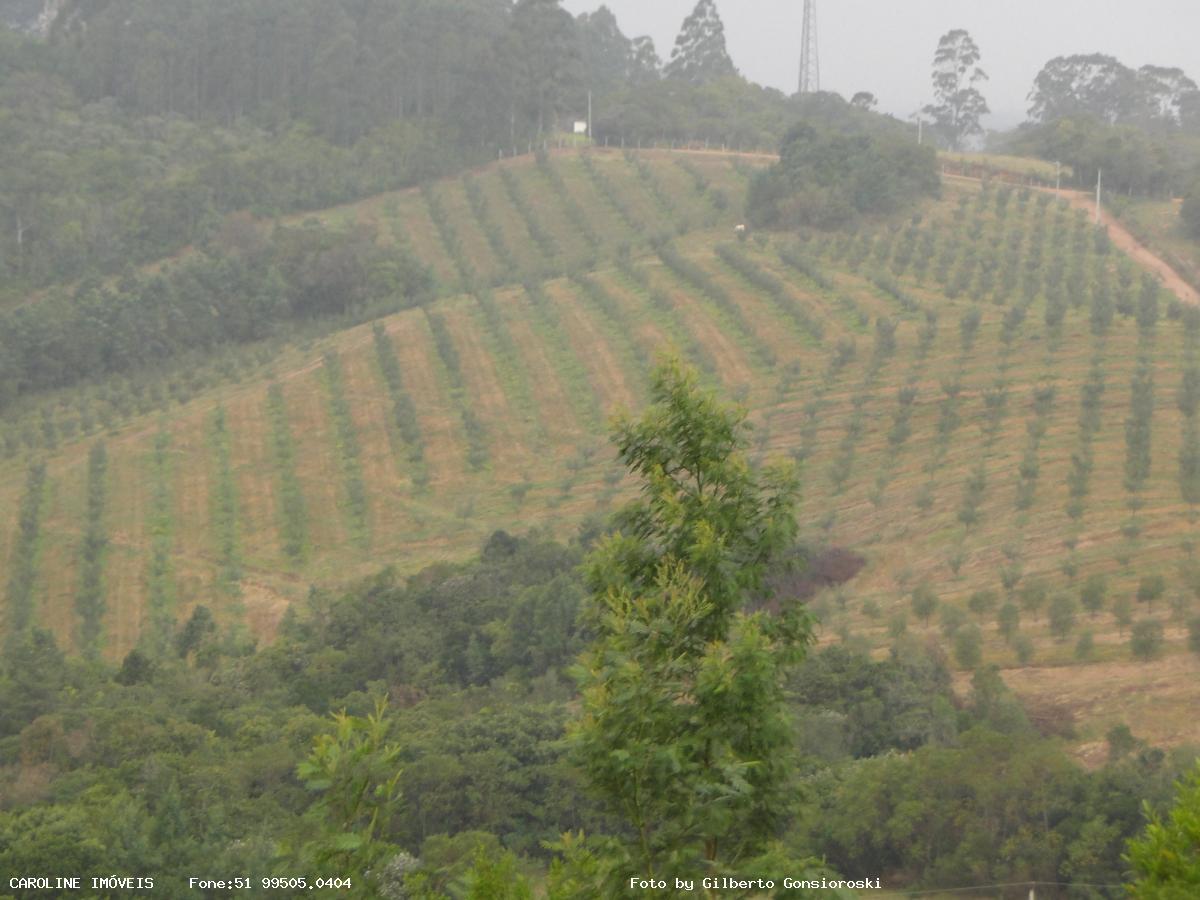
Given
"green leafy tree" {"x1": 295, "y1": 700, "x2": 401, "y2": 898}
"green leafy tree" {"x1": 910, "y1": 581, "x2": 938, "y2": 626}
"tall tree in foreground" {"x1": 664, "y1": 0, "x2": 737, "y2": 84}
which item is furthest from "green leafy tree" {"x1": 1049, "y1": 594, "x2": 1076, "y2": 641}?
"tall tree in foreground" {"x1": 664, "y1": 0, "x2": 737, "y2": 84}

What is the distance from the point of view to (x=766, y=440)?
24516mm

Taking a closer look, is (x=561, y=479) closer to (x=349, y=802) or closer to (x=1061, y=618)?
(x=1061, y=618)

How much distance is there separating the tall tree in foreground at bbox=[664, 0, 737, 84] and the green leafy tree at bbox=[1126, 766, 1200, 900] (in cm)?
6268

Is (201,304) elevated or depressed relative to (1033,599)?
elevated

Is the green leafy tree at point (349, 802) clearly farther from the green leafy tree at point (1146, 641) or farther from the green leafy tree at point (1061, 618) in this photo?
the green leafy tree at point (1061, 618)

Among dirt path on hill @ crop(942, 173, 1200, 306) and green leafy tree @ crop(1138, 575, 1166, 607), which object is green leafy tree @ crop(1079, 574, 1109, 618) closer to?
green leafy tree @ crop(1138, 575, 1166, 607)

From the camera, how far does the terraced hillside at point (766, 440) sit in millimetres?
17172

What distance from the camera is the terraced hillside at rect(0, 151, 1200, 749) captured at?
17.2 meters

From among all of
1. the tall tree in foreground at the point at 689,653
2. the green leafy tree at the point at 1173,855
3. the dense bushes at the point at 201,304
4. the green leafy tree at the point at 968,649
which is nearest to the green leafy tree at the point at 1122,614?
the green leafy tree at the point at 968,649

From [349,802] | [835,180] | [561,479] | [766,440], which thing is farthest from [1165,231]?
[349,802]

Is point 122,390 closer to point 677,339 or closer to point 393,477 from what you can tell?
point 393,477

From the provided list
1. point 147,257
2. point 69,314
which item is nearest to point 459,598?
point 69,314

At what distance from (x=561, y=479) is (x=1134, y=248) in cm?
1829

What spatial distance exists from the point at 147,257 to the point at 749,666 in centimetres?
3875
